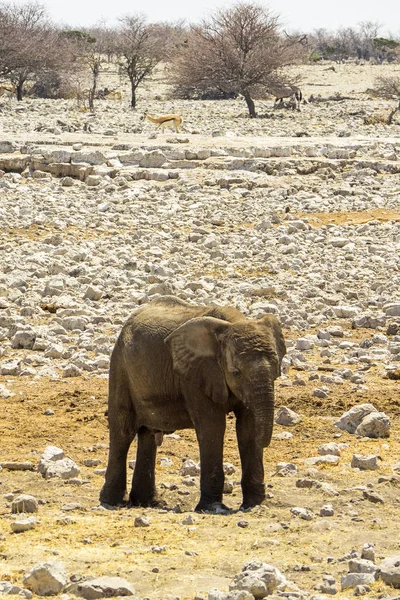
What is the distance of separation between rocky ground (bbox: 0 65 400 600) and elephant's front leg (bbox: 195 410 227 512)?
28 cm

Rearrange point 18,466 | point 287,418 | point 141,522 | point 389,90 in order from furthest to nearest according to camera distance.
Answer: point 389,90
point 287,418
point 18,466
point 141,522

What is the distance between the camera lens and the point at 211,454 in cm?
772

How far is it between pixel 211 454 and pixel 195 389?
0.44 metres

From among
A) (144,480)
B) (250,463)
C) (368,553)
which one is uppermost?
(368,553)

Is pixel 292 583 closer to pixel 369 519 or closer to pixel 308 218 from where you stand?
pixel 369 519

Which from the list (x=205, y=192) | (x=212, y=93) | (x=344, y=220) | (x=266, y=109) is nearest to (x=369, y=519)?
(x=344, y=220)

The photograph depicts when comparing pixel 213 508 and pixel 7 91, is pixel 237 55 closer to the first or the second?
pixel 7 91

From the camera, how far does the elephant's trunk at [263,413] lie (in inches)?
283

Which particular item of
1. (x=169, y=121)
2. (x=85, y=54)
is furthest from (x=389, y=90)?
(x=169, y=121)

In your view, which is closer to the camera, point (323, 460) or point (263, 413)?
point (263, 413)

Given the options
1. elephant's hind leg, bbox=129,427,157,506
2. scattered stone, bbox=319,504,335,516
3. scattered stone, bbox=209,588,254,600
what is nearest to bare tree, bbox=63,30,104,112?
elephant's hind leg, bbox=129,427,157,506

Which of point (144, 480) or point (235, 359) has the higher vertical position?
point (235, 359)

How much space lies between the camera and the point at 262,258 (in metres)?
18.1

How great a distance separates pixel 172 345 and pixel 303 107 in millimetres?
37258
